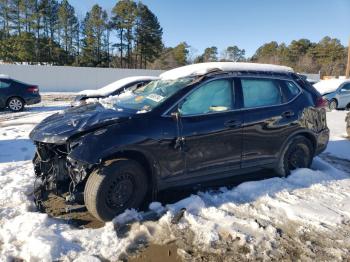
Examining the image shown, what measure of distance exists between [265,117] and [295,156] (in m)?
1.00

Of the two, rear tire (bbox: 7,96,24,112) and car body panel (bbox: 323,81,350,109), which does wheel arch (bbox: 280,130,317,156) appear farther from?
rear tire (bbox: 7,96,24,112)

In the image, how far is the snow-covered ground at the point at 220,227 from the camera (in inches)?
138

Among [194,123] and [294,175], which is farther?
[294,175]

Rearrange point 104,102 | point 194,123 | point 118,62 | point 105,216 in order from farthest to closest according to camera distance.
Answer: point 118,62, point 104,102, point 194,123, point 105,216

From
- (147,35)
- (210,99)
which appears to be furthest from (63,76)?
(210,99)

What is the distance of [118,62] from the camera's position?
53.2m

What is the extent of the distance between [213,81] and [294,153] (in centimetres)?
196

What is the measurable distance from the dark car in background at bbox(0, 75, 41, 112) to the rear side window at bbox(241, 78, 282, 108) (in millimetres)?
12170

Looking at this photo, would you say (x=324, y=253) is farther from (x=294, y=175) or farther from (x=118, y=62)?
(x=118, y=62)

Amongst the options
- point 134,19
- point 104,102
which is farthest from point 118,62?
point 104,102

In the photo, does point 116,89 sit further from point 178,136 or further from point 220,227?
point 220,227

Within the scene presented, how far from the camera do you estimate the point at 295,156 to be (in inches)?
228

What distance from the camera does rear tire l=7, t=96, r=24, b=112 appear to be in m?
14.7

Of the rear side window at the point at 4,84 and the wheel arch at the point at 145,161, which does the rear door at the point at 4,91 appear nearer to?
the rear side window at the point at 4,84
